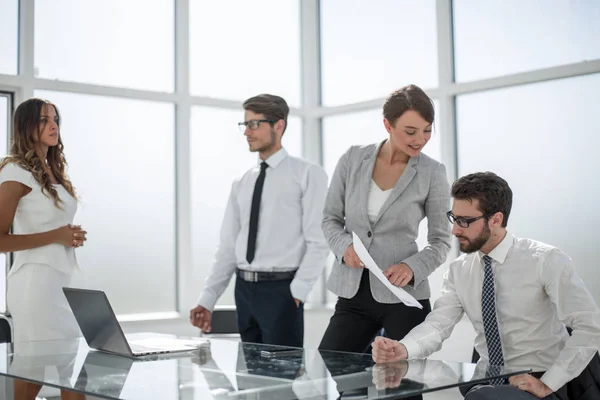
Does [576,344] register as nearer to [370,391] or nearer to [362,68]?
[370,391]

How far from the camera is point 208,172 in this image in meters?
5.80

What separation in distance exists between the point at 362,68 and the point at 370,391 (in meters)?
4.41

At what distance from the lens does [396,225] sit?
290 cm

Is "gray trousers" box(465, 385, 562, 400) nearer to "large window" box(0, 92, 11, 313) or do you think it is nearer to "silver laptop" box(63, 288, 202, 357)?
"silver laptop" box(63, 288, 202, 357)

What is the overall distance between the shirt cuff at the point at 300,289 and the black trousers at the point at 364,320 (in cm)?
60

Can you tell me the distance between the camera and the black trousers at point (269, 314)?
11.6ft

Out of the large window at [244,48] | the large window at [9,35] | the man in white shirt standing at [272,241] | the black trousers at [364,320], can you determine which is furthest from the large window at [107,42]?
the black trousers at [364,320]

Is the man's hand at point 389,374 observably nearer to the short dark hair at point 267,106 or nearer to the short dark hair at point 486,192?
the short dark hair at point 486,192

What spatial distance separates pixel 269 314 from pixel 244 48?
3034mm

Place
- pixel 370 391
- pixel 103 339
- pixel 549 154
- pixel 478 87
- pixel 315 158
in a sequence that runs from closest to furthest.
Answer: pixel 370 391, pixel 103 339, pixel 549 154, pixel 478 87, pixel 315 158

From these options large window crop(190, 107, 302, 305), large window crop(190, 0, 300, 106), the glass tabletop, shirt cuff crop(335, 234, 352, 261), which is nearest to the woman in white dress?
the glass tabletop

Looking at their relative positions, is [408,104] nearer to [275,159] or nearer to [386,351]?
[386,351]

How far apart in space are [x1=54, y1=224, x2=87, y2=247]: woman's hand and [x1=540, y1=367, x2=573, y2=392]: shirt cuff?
1969 millimetres

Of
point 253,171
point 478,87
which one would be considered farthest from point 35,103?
point 478,87
